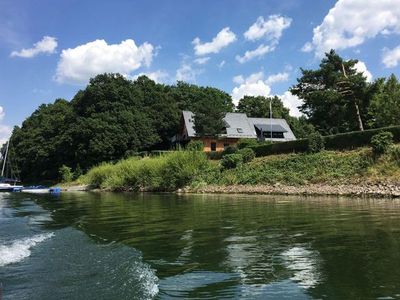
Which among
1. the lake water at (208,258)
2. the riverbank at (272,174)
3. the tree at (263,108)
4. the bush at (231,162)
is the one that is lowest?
the lake water at (208,258)

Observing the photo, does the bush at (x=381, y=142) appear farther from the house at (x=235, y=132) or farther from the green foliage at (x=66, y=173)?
the green foliage at (x=66, y=173)

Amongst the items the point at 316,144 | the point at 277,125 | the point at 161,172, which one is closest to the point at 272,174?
the point at 316,144

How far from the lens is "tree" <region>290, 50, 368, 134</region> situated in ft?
203

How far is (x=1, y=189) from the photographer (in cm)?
6619

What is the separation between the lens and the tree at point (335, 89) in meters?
61.9

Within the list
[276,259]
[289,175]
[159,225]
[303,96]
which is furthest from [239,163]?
[276,259]

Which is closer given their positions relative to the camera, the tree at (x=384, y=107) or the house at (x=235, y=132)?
the tree at (x=384, y=107)

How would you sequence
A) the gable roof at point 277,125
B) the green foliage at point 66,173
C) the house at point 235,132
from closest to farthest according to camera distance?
1. the house at point 235,132
2. the green foliage at point 66,173
3. the gable roof at point 277,125

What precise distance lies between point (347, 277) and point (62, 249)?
8815mm

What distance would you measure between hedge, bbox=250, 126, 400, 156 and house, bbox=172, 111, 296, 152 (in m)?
25.4

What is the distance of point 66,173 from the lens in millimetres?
79438

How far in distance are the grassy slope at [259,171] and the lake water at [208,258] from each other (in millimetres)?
16622

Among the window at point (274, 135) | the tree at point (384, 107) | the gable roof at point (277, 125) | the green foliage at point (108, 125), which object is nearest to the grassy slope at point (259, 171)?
the green foliage at point (108, 125)

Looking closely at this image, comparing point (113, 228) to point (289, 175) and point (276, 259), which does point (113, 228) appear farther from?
point (289, 175)
